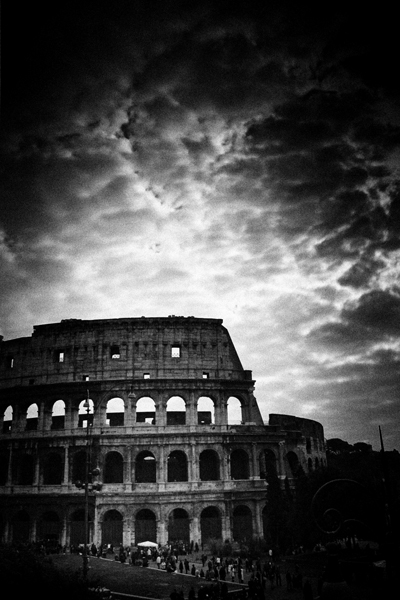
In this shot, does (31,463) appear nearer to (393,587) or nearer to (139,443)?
(139,443)

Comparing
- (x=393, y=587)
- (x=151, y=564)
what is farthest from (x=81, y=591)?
(x=151, y=564)

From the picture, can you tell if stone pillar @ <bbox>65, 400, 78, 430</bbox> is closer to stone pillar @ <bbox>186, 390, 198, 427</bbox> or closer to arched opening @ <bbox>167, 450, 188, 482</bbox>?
arched opening @ <bbox>167, 450, 188, 482</bbox>

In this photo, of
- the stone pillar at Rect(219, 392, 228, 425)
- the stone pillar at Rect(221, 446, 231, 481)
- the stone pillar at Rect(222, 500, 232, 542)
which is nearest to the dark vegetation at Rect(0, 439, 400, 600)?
the stone pillar at Rect(222, 500, 232, 542)

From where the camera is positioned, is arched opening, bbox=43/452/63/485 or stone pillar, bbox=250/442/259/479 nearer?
stone pillar, bbox=250/442/259/479

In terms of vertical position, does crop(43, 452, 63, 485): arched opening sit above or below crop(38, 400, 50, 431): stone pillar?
below

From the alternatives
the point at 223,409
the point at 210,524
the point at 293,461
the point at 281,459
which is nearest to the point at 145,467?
the point at 210,524

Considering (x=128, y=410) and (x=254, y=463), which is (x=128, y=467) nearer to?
(x=128, y=410)
